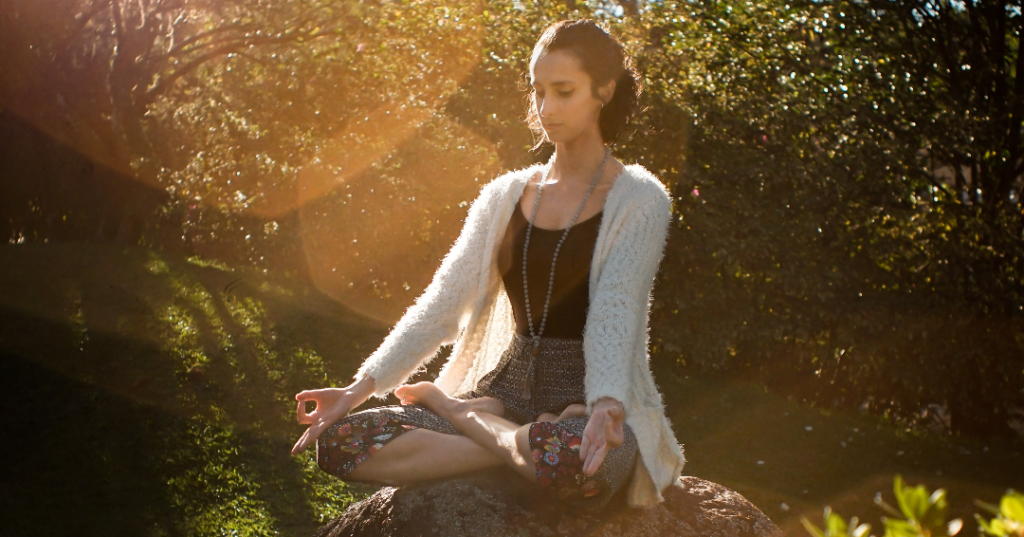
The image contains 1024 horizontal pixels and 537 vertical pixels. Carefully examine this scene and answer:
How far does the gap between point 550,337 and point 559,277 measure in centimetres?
23

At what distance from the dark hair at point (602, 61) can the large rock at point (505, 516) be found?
1.40 meters

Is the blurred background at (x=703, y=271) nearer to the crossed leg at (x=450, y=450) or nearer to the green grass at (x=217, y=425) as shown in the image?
the green grass at (x=217, y=425)

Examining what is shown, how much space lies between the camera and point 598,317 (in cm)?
323

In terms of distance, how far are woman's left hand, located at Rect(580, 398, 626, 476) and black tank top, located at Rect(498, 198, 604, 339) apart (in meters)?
0.52

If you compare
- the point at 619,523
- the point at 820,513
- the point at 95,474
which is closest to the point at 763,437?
the point at 820,513

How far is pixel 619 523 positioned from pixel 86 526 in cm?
322

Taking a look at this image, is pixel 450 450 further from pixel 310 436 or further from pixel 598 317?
pixel 598 317

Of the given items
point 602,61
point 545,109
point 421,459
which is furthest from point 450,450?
point 602,61

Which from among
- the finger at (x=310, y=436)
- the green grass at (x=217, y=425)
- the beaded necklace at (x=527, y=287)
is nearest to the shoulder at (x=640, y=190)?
the beaded necklace at (x=527, y=287)

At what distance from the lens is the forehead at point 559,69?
11.1 feet

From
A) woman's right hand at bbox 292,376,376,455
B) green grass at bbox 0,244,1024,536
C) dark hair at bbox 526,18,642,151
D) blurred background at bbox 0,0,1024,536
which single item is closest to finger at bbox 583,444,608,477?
woman's right hand at bbox 292,376,376,455

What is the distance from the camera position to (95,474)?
555 cm

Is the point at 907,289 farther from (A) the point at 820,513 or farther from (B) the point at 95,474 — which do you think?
(B) the point at 95,474

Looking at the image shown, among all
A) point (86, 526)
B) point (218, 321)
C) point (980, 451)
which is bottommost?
point (980, 451)
